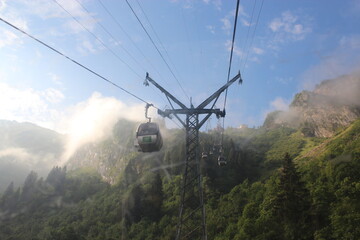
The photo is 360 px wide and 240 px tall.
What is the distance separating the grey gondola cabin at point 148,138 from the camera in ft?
61.9

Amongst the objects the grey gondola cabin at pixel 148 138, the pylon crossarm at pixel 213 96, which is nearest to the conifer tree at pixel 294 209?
the pylon crossarm at pixel 213 96

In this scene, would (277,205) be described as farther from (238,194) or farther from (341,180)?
(238,194)

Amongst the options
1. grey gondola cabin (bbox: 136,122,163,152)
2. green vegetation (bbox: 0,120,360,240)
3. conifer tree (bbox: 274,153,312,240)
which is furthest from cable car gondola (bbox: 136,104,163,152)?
conifer tree (bbox: 274,153,312,240)

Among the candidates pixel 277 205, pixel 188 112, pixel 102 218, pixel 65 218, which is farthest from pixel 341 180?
pixel 65 218

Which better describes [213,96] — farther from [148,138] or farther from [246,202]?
[246,202]

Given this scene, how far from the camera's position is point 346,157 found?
107 metres

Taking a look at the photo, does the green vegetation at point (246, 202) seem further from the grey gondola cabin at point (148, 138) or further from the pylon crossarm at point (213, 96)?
the grey gondola cabin at point (148, 138)

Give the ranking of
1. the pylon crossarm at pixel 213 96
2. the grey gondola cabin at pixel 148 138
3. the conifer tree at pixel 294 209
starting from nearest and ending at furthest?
the grey gondola cabin at pixel 148 138 < the pylon crossarm at pixel 213 96 < the conifer tree at pixel 294 209

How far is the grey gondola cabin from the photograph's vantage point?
18.9 m

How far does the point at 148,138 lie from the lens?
18922mm

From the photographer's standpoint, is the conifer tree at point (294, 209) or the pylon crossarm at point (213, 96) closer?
the pylon crossarm at point (213, 96)

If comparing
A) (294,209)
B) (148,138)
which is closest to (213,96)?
(148,138)

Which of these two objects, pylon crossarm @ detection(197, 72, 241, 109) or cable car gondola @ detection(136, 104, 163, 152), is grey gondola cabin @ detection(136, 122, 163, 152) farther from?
pylon crossarm @ detection(197, 72, 241, 109)

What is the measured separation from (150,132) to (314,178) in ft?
330
